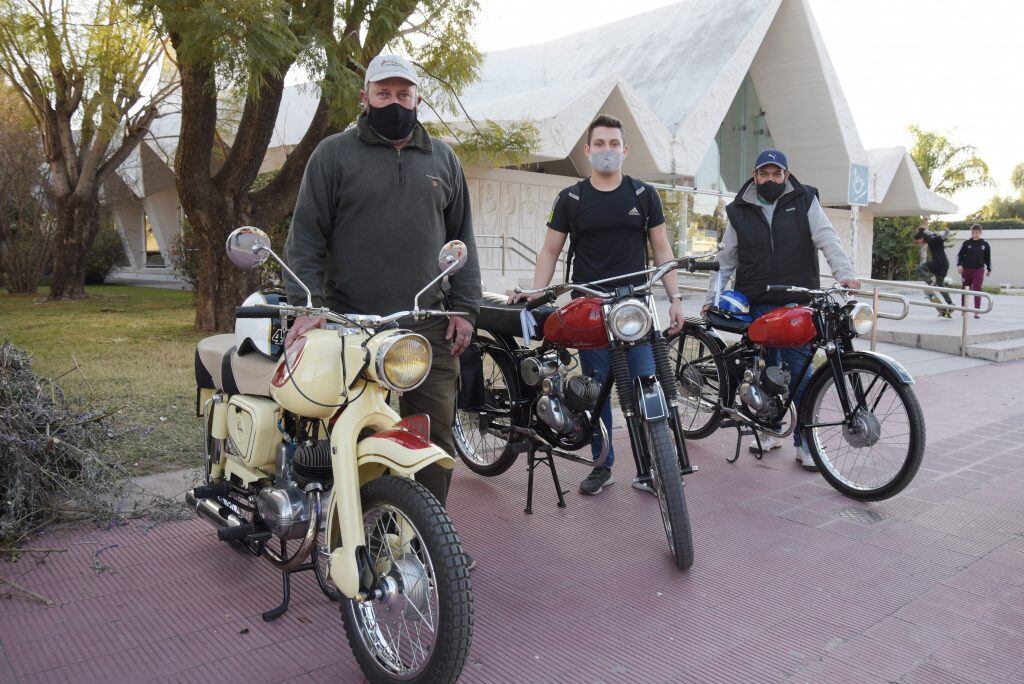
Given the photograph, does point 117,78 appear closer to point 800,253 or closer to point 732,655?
point 800,253

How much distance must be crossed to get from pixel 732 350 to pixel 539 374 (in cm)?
168

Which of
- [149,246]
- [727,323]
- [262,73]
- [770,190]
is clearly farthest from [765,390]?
[149,246]

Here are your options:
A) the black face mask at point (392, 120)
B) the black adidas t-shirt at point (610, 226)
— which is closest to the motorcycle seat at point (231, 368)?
the black face mask at point (392, 120)

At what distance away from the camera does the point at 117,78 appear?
1731cm

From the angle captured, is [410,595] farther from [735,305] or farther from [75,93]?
[75,93]

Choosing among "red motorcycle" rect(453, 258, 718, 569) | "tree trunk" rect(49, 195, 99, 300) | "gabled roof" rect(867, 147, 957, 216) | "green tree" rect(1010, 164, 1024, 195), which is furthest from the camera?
"green tree" rect(1010, 164, 1024, 195)

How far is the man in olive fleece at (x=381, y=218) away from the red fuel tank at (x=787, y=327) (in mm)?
2259

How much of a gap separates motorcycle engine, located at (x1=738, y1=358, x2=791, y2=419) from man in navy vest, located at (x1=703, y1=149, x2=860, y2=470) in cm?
11

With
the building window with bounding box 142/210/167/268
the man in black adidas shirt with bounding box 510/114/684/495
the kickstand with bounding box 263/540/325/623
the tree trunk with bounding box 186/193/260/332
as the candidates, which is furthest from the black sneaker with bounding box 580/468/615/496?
the building window with bounding box 142/210/167/268

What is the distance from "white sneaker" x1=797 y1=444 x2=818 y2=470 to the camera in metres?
5.40

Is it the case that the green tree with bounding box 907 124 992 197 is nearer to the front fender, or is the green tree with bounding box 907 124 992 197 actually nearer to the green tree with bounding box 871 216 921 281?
the green tree with bounding box 871 216 921 281

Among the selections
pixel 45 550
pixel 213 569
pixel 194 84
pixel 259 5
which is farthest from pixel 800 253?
pixel 194 84

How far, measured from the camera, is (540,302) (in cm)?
444

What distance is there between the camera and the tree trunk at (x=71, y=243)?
1812cm
